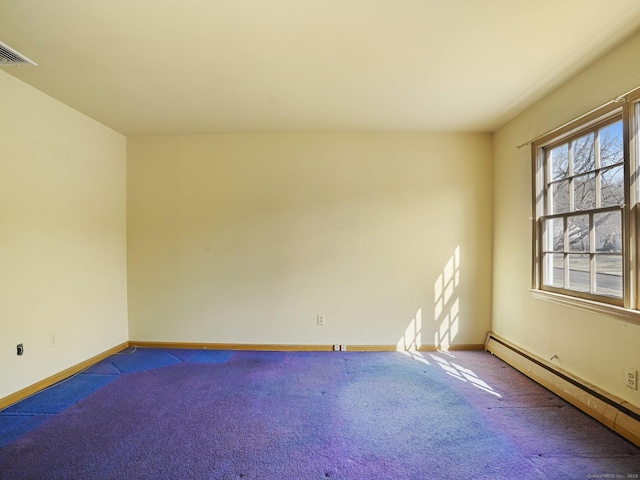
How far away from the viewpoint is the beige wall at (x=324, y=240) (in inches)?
125

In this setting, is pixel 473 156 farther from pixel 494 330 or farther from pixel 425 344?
pixel 425 344

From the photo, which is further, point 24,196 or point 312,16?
point 24,196

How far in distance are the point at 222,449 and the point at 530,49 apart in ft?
10.9

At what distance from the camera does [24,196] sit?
2225mm

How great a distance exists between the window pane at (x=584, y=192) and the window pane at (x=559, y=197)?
0.27ft

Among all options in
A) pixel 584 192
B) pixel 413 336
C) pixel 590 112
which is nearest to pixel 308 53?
pixel 590 112

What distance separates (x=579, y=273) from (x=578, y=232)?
0.34 metres

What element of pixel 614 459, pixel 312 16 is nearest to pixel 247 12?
pixel 312 16

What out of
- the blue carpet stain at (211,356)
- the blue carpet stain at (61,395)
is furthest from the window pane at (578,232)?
the blue carpet stain at (61,395)

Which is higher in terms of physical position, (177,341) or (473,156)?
(473,156)

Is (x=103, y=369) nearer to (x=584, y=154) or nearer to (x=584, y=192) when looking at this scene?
(x=584, y=192)

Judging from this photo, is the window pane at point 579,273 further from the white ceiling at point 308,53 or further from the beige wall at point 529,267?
the white ceiling at point 308,53

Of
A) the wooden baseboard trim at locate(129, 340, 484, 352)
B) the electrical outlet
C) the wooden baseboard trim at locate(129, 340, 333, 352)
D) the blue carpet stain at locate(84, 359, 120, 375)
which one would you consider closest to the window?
the electrical outlet

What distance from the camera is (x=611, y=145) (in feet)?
6.30
